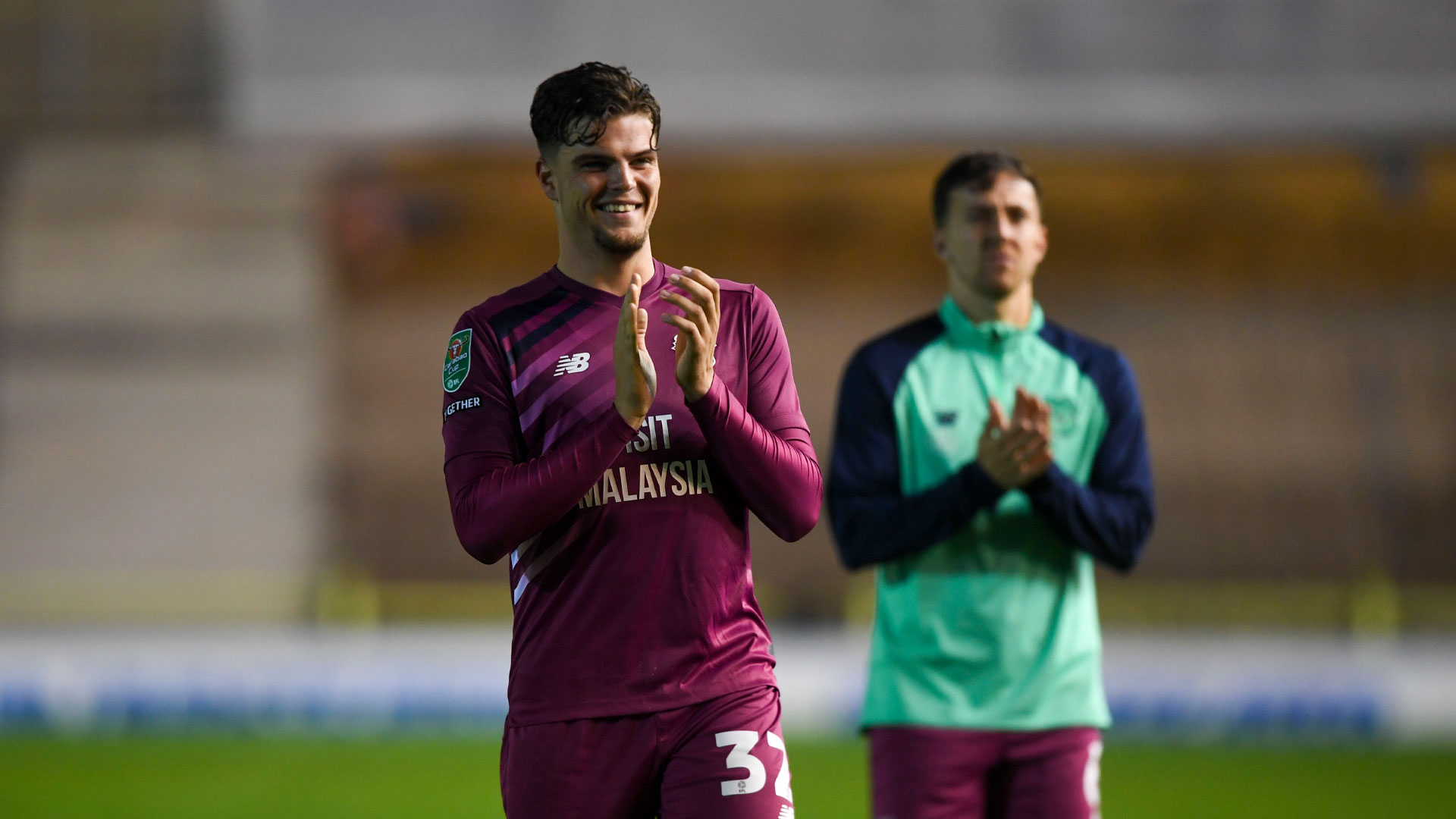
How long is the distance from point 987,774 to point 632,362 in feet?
4.73

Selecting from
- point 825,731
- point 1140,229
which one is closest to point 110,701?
point 825,731

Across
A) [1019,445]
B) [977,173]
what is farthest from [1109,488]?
[977,173]

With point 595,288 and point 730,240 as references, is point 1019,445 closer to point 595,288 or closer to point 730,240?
point 595,288

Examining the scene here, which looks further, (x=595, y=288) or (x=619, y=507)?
(x=595, y=288)

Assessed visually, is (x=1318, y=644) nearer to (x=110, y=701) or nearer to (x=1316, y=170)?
(x=1316, y=170)

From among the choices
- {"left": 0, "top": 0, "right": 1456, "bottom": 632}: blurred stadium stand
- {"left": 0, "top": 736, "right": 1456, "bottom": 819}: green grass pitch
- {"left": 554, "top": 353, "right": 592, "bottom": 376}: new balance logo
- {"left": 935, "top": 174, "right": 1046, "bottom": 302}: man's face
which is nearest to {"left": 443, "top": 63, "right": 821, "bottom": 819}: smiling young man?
{"left": 554, "top": 353, "right": 592, "bottom": 376}: new balance logo

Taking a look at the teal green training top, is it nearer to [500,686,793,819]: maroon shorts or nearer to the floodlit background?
[500,686,793,819]: maroon shorts

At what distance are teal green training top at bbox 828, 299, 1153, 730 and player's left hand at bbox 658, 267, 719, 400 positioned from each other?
1.02 metres

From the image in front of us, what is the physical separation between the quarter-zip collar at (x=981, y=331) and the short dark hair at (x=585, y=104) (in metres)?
1.26

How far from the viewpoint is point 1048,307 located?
54.0 feet

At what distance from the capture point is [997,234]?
3510 mm

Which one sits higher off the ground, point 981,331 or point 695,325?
point 981,331

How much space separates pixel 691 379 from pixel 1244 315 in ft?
50.5

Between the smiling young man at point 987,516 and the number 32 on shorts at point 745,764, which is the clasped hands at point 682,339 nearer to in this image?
the number 32 on shorts at point 745,764
